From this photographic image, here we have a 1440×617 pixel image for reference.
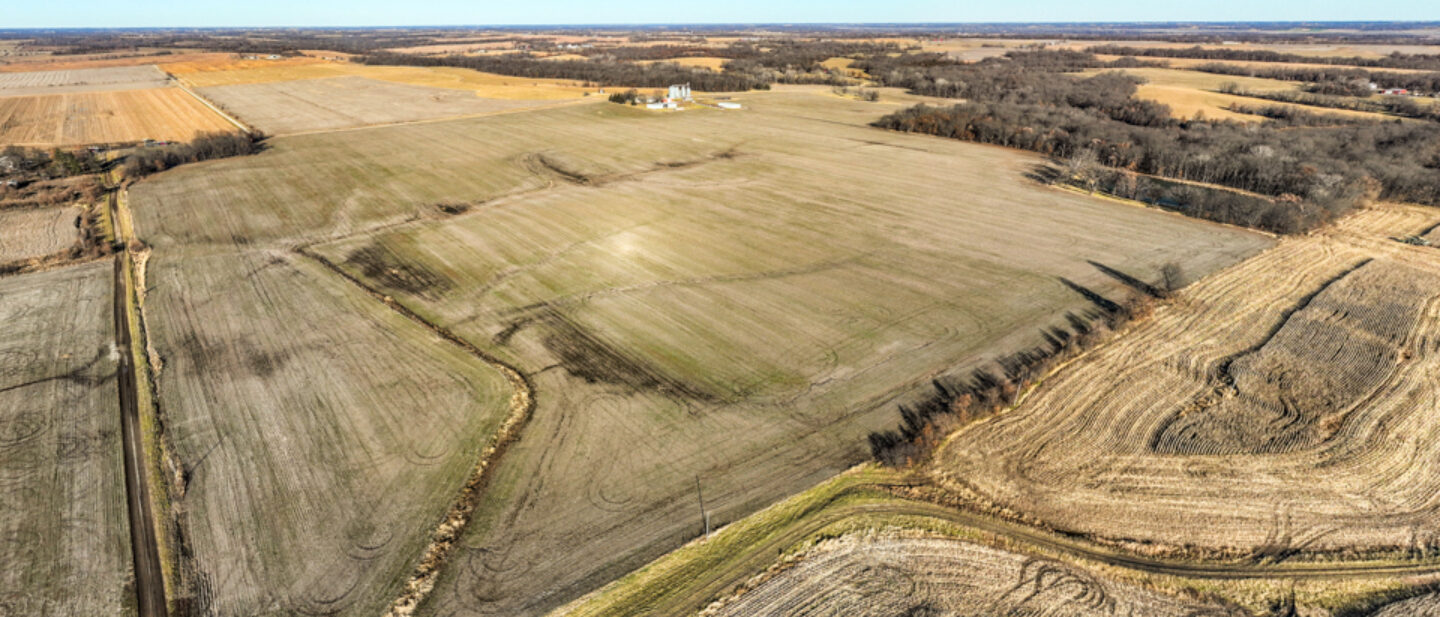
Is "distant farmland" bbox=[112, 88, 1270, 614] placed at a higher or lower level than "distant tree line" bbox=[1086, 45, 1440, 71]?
lower

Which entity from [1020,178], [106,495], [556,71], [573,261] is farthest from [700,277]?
[556,71]

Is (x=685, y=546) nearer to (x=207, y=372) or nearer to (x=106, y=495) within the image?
(x=106, y=495)

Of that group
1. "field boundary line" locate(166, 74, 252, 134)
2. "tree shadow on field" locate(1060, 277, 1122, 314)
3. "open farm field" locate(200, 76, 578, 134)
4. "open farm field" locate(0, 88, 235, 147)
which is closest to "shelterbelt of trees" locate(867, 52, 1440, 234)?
"tree shadow on field" locate(1060, 277, 1122, 314)

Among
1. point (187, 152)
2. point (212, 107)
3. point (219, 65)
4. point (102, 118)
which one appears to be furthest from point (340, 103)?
point (219, 65)

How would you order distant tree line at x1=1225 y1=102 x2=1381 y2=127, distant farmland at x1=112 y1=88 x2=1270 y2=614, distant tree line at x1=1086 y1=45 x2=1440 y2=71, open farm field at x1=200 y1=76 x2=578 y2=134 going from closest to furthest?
1. distant farmland at x1=112 y1=88 x2=1270 y2=614
2. distant tree line at x1=1225 y1=102 x2=1381 y2=127
3. open farm field at x1=200 y1=76 x2=578 y2=134
4. distant tree line at x1=1086 y1=45 x2=1440 y2=71

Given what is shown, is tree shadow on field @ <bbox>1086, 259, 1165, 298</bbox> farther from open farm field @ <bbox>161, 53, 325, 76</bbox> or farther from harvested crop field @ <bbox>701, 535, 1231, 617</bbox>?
open farm field @ <bbox>161, 53, 325, 76</bbox>
